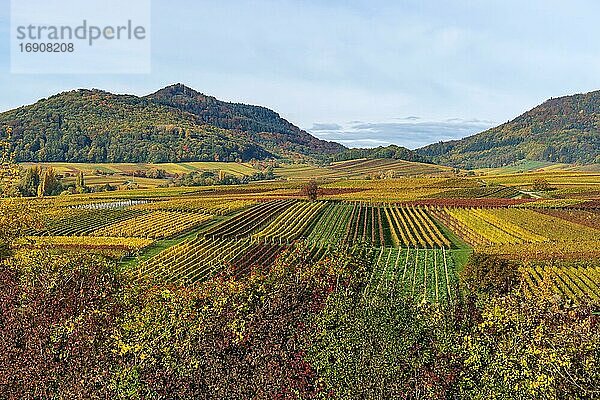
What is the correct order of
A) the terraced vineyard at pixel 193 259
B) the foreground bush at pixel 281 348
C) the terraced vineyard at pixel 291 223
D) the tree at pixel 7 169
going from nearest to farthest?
the foreground bush at pixel 281 348, the tree at pixel 7 169, the terraced vineyard at pixel 193 259, the terraced vineyard at pixel 291 223

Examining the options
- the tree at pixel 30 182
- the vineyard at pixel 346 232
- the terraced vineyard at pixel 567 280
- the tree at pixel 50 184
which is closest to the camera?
the terraced vineyard at pixel 567 280

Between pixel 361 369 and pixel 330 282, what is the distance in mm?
6713

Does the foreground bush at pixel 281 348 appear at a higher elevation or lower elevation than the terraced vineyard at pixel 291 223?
higher

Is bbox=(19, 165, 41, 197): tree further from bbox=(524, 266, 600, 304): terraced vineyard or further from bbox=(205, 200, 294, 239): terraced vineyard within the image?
bbox=(524, 266, 600, 304): terraced vineyard

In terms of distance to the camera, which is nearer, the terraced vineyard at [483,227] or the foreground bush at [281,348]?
the foreground bush at [281,348]

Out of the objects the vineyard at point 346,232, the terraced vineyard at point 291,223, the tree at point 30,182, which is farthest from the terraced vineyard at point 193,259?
the tree at point 30,182

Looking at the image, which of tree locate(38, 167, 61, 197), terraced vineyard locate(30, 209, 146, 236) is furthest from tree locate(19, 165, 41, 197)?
terraced vineyard locate(30, 209, 146, 236)

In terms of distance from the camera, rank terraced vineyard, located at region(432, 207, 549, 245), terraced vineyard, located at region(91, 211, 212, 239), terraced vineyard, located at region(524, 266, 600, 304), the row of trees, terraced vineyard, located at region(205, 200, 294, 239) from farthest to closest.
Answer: the row of trees < terraced vineyard, located at region(205, 200, 294, 239) < terraced vineyard, located at region(91, 211, 212, 239) < terraced vineyard, located at region(432, 207, 549, 245) < terraced vineyard, located at region(524, 266, 600, 304)

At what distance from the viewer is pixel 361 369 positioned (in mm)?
14242

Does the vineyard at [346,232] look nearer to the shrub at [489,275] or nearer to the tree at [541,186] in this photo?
the shrub at [489,275]

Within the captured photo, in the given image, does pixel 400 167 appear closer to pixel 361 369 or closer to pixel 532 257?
pixel 532 257

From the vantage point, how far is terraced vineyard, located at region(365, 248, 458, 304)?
131 feet

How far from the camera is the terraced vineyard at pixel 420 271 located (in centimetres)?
3980

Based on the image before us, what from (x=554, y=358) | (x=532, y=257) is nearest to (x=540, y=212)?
(x=532, y=257)
